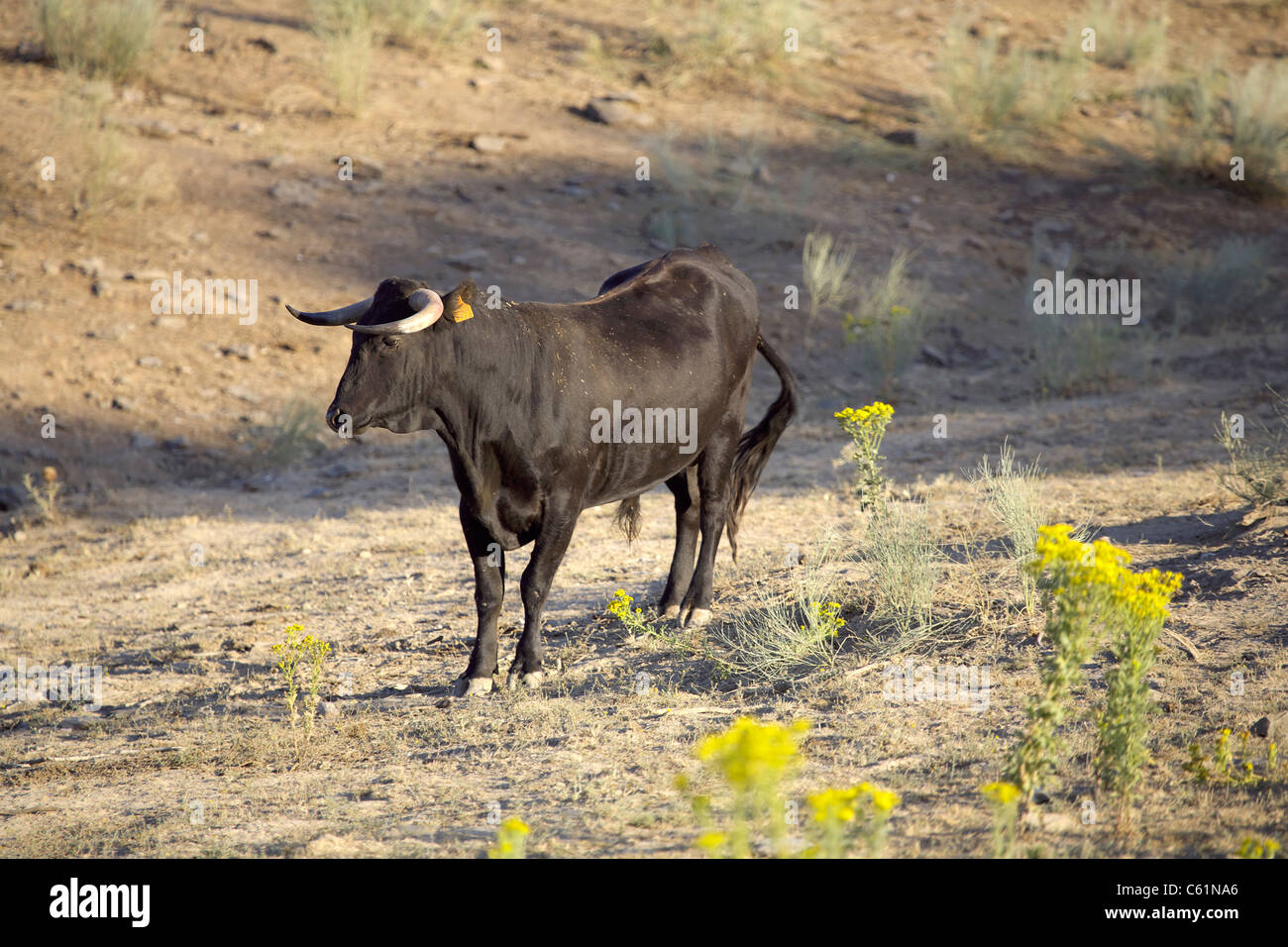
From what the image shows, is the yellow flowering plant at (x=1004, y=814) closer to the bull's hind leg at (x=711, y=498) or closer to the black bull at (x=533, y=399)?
the black bull at (x=533, y=399)

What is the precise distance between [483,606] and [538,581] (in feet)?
0.95

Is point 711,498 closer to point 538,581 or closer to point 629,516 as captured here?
point 629,516

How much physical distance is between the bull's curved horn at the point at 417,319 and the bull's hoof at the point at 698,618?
216 cm

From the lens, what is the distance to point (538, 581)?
5539 millimetres

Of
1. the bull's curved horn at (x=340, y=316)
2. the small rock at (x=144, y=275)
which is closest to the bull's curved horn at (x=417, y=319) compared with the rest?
the bull's curved horn at (x=340, y=316)

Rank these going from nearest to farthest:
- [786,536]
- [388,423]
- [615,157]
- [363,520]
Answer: [388,423] → [786,536] → [363,520] → [615,157]

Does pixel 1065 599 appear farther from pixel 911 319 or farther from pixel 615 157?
pixel 615 157

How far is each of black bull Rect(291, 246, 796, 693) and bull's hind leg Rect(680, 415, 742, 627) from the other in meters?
0.03

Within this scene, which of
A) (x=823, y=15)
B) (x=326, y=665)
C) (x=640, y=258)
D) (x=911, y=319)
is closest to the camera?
(x=326, y=665)

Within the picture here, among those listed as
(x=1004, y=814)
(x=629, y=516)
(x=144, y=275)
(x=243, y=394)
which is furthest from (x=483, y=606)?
(x=144, y=275)

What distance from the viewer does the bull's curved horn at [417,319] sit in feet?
16.1
